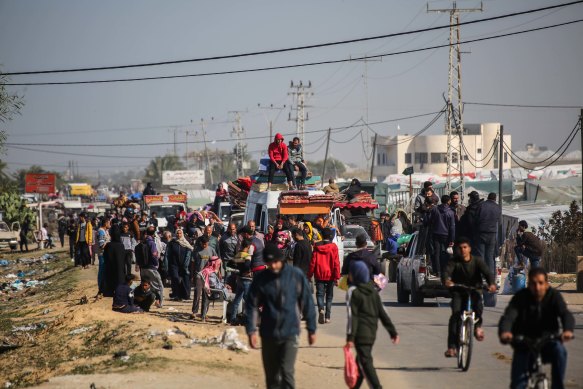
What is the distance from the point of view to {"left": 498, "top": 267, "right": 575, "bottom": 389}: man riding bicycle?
9641 millimetres

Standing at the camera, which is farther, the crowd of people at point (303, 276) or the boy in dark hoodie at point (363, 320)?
the boy in dark hoodie at point (363, 320)

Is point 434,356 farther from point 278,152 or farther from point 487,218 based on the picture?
point 278,152

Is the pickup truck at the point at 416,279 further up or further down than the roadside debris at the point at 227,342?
further up

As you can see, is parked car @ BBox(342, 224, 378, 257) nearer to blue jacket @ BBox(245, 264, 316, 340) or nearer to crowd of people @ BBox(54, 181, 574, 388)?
crowd of people @ BBox(54, 181, 574, 388)

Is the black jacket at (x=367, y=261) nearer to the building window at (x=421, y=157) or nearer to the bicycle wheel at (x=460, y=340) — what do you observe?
the bicycle wheel at (x=460, y=340)

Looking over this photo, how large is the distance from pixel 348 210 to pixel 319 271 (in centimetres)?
1836

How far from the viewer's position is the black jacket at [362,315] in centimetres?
1133

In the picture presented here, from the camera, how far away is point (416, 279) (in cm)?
2181

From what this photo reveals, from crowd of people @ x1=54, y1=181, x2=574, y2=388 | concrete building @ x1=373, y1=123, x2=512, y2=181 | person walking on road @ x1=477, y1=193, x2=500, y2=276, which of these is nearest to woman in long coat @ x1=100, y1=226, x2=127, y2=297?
crowd of people @ x1=54, y1=181, x2=574, y2=388

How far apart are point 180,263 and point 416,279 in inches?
225

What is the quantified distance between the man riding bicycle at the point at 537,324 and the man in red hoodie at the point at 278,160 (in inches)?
816

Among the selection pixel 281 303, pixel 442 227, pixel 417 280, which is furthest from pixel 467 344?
pixel 417 280

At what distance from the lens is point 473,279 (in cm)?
1396

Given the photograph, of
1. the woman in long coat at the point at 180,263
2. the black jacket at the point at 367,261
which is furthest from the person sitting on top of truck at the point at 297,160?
the black jacket at the point at 367,261
